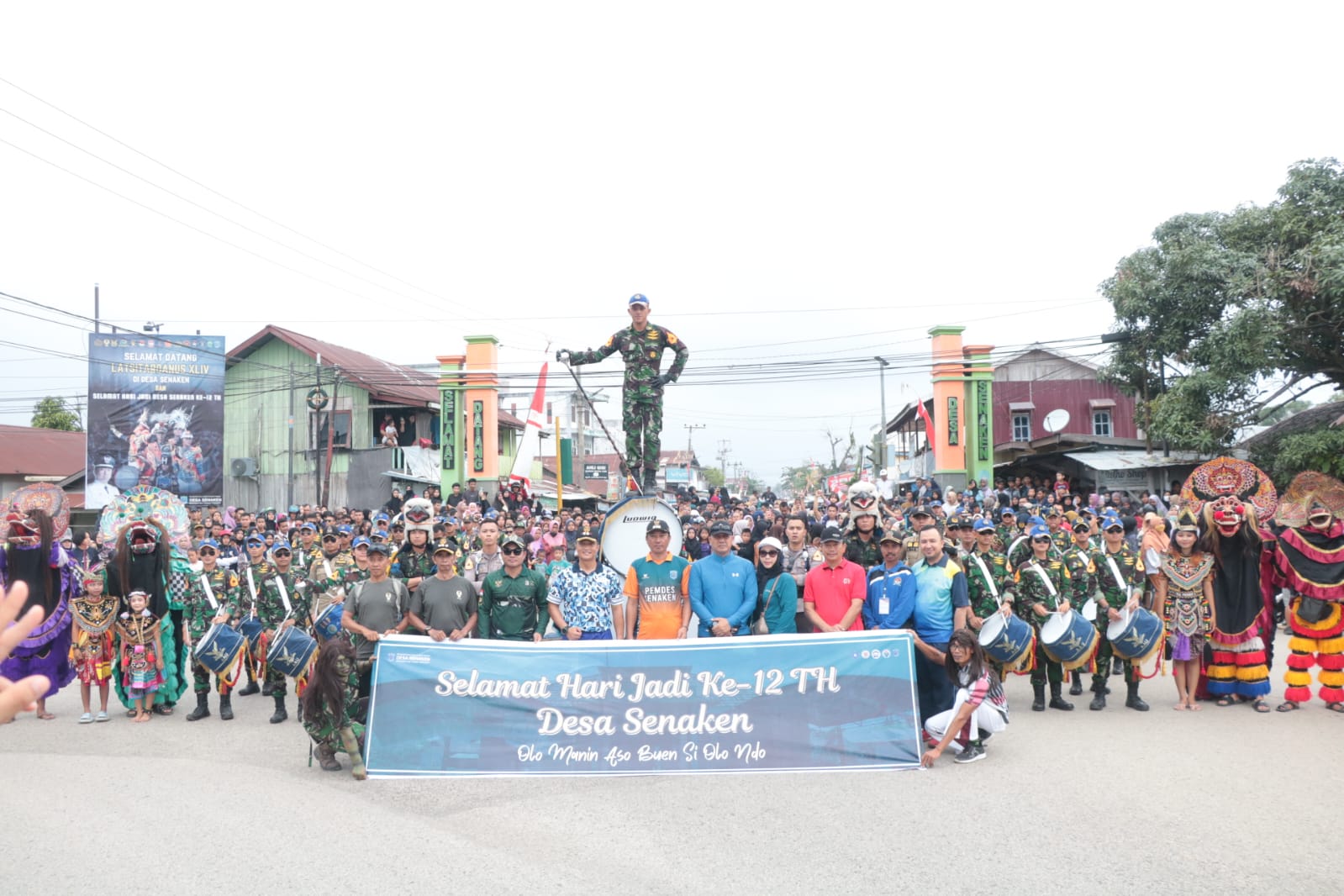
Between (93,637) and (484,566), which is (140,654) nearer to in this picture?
(93,637)

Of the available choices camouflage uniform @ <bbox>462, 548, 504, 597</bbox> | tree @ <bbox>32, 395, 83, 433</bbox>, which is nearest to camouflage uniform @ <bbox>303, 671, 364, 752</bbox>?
camouflage uniform @ <bbox>462, 548, 504, 597</bbox>

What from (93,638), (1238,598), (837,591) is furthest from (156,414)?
(1238,598)

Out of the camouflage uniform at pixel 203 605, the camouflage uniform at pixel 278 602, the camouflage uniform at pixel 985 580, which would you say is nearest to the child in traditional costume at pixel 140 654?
the camouflage uniform at pixel 203 605

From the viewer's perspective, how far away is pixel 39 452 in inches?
1385

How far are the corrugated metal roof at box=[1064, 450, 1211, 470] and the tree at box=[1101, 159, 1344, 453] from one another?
1.59 metres

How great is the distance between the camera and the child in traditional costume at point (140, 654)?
27.5 ft

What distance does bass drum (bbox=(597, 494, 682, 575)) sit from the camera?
915 cm

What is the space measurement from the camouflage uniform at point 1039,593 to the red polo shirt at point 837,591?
6.15 feet

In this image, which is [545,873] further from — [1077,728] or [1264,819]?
[1077,728]

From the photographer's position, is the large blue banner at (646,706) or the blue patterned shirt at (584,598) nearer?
the large blue banner at (646,706)

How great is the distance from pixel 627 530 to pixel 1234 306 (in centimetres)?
1719

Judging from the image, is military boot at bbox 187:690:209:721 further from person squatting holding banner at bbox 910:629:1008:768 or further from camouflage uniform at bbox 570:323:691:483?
person squatting holding banner at bbox 910:629:1008:768

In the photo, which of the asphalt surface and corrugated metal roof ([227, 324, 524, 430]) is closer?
the asphalt surface

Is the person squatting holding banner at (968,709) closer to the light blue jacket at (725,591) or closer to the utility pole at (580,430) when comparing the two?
the light blue jacket at (725,591)
